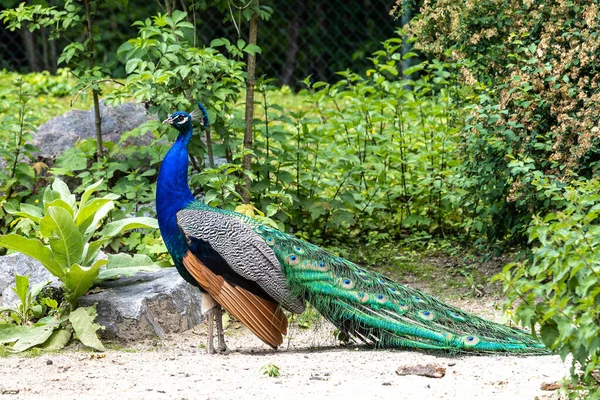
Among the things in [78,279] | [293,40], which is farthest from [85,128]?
[293,40]

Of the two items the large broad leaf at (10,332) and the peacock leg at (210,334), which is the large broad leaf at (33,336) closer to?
the large broad leaf at (10,332)

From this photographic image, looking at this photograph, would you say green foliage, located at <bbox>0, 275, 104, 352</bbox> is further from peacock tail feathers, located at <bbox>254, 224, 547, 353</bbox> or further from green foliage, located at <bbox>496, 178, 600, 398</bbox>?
green foliage, located at <bbox>496, 178, 600, 398</bbox>

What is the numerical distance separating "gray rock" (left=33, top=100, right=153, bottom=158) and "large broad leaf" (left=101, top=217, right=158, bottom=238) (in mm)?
1792

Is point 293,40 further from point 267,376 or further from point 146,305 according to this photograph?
point 267,376

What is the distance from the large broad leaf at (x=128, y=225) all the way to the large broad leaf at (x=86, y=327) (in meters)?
0.63

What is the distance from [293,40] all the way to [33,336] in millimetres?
6734

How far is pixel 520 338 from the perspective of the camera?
5.11m

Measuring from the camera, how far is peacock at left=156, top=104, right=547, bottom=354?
527 cm

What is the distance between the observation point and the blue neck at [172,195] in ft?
17.9

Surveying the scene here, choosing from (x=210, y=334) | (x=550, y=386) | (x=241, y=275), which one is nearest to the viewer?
(x=550, y=386)

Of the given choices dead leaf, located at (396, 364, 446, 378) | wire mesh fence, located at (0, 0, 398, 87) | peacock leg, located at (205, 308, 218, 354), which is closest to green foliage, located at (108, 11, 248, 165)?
peacock leg, located at (205, 308, 218, 354)

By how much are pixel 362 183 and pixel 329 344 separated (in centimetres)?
284

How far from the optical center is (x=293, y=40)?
38.0ft

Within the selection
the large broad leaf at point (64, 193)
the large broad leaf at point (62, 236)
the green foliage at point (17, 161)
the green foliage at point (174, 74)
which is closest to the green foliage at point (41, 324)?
the large broad leaf at point (62, 236)
